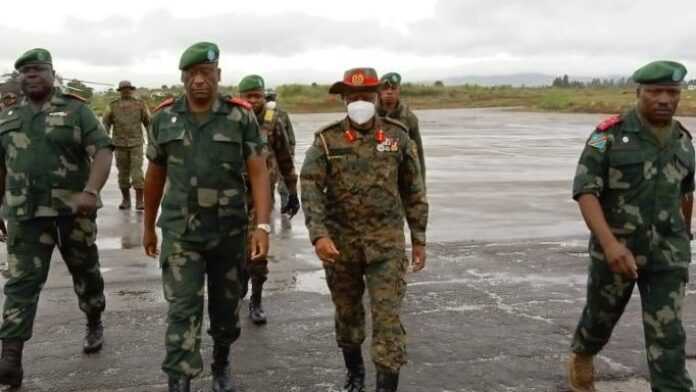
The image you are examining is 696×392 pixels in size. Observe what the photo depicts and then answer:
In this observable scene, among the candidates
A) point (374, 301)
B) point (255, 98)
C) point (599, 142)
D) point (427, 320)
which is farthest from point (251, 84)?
point (599, 142)

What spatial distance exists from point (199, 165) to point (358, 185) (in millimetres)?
836

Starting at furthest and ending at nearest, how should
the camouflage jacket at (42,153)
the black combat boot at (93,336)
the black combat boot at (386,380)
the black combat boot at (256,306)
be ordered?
1. the black combat boot at (256,306)
2. the black combat boot at (93,336)
3. the camouflage jacket at (42,153)
4. the black combat boot at (386,380)

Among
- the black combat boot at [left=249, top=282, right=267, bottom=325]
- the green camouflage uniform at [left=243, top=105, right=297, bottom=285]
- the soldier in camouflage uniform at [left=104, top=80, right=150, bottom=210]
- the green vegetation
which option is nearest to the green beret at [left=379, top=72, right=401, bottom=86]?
the green camouflage uniform at [left=243, top=105, right=297, bottom=285]

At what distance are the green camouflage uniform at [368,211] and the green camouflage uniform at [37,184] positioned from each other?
1.47 m

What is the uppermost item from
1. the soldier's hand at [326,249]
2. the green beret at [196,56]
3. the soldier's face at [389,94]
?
the green beret at [196,56]

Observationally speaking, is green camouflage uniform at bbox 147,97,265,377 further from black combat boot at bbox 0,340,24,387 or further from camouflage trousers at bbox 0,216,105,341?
black combat boot at bbox 0,340,24,387

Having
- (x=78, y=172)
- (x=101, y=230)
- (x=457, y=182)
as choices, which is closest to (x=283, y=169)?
(x=78, y=172)

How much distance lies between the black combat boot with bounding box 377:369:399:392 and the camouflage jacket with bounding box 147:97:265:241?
1.09 metres

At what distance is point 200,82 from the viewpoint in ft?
13.6

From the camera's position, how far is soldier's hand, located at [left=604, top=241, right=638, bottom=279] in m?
3.92

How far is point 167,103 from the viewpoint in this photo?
14.1 ft

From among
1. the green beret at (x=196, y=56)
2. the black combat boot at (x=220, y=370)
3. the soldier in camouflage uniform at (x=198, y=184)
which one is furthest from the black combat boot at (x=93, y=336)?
the green beret at (x=196, y=56)

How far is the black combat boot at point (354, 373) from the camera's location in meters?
4.47

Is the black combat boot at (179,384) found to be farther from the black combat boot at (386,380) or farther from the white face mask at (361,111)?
the white face mask at (361,111)
